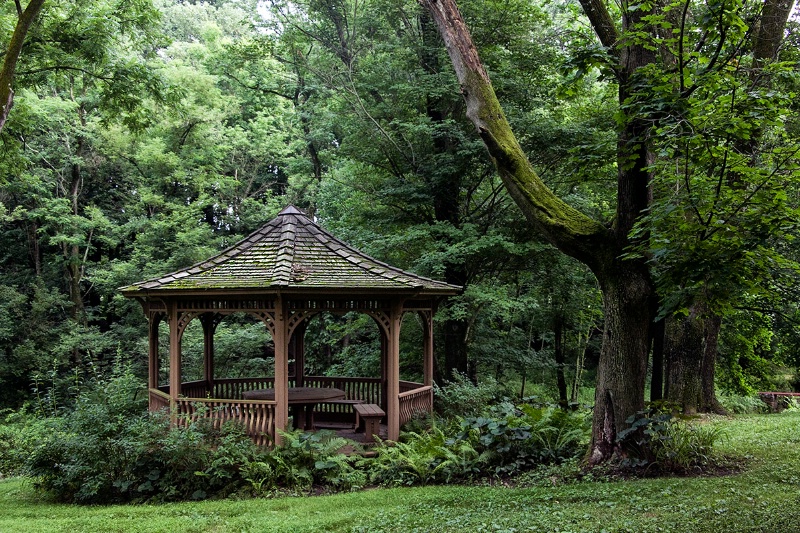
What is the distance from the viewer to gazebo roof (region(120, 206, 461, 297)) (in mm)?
9633

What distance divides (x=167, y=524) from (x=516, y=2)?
12.9 metres

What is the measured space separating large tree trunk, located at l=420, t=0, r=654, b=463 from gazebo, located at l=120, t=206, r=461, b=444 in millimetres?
2981

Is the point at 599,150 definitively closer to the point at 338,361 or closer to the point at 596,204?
the point at 596,204

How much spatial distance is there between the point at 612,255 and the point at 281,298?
205 inches

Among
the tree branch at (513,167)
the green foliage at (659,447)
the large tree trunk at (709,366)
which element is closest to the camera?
the green foliage at (659,447)

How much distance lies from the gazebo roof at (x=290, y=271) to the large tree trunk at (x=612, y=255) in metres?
2.99

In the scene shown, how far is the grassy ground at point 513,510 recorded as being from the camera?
216 inches

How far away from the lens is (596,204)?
15.0m

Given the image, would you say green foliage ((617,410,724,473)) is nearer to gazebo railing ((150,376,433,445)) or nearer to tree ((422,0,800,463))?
tree ((422,0,800,463))

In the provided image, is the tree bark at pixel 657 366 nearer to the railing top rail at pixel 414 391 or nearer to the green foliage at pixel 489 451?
the green foliage at pixel 489 451

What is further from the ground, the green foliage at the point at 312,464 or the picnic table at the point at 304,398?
the picnic table at the point at 304,398

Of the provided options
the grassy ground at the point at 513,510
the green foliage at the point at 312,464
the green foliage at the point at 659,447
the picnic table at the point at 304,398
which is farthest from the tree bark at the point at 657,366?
the picnic table at the point at 304,398

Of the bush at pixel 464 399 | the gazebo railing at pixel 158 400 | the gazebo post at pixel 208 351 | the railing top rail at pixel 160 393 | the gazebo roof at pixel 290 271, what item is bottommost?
the bush at pixel 464 399

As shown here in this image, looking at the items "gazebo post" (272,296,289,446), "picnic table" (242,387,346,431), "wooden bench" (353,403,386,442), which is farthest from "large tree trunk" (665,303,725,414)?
"gazebo post" (272,296,289,446)
